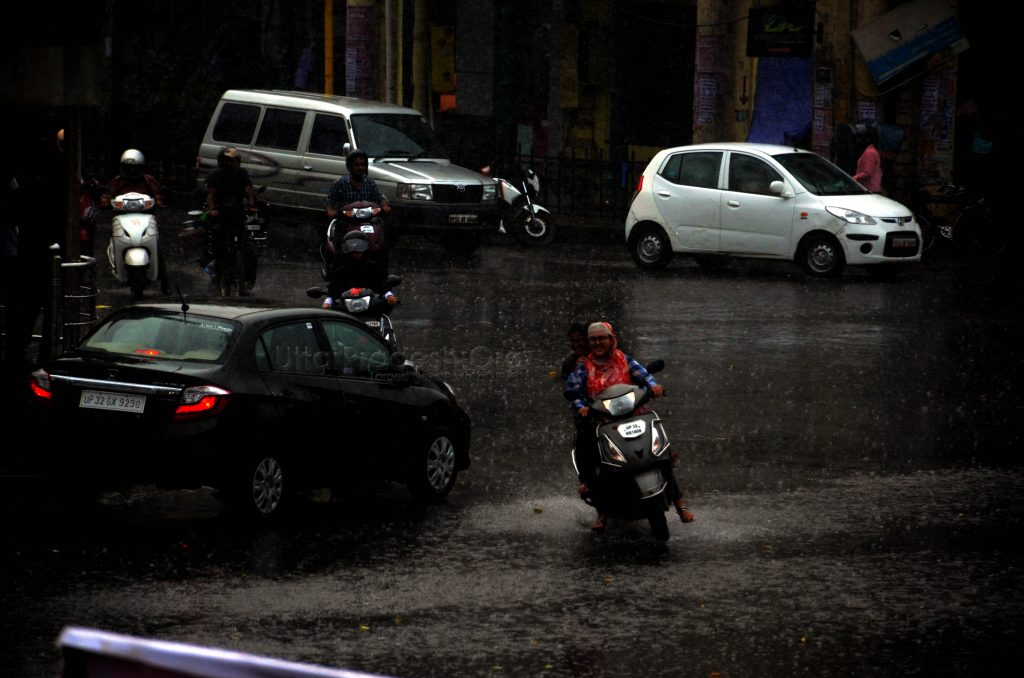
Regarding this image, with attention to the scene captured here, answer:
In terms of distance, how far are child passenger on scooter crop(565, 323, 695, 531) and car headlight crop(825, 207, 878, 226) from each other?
43.4 ft

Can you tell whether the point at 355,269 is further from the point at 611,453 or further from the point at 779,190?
the point at 779,190

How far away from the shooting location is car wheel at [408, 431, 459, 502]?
34.9 feet

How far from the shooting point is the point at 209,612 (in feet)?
25.4

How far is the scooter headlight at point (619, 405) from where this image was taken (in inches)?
383

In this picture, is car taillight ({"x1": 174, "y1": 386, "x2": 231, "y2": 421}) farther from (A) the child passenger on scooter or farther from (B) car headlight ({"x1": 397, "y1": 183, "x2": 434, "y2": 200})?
(B) car headlight ({"x1": 397, "y1": 183, "x2": 434, "y2": 200})

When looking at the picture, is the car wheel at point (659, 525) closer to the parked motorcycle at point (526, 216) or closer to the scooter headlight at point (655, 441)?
the scooter headlight at point (655, 441)

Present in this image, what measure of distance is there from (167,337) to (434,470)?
1.86 meters

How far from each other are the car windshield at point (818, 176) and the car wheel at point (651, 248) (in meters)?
1.86

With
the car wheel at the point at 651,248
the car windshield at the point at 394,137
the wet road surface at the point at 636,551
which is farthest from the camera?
the car windshield at the point at 394,137

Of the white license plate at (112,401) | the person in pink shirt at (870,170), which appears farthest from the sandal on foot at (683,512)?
the person in pink shirt at (870,170)

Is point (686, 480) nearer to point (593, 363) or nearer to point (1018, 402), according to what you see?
point (593, 363)

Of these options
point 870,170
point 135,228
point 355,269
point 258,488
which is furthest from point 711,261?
point 258,488

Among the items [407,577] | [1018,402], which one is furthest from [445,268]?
[407,577]

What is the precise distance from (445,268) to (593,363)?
1428cm
